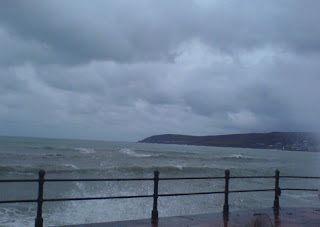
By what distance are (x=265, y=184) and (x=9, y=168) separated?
21176 mm

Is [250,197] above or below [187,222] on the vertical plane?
below

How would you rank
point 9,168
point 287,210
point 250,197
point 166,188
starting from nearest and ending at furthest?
point 287,210
point 250,197
point 166,188
point 9,168

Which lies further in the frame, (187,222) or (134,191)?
(134,191)

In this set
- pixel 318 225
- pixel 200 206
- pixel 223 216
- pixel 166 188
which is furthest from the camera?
pixel 166 188

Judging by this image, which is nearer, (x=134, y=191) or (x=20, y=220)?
(x=20, y=220)

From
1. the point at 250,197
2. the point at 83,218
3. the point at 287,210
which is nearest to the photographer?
the point at 287,210

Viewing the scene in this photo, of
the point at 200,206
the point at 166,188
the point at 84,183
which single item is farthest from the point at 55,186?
the point at 200,206

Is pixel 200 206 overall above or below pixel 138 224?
below

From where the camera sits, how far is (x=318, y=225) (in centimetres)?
770

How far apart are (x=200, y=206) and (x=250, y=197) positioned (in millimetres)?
3909

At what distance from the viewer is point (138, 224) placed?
7098 millimetres

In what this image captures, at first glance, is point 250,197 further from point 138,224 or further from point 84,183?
point 138,224

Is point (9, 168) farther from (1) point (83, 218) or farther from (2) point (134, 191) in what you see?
(1) point (83, 218)

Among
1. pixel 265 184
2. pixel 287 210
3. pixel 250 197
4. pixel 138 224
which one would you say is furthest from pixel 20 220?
pixel 265 184
